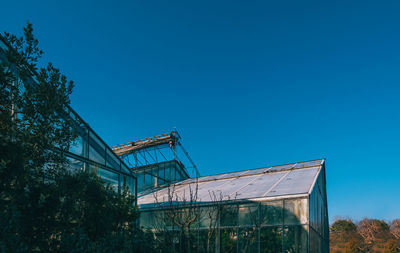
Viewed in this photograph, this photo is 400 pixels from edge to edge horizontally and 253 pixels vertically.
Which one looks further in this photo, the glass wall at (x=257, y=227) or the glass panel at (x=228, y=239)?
the glass panel at (x=228, y=239)

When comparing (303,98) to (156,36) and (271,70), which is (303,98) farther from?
(156,36)

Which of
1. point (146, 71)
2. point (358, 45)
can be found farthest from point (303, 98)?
point (146, 71)

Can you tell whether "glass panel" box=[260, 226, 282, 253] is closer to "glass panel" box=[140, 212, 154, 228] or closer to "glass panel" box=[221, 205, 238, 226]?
"glass panel" box=[221, 205, 238, 226]

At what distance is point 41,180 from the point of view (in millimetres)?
8250

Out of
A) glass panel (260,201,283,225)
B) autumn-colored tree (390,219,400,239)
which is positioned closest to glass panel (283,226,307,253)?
glass panel (260,201,283,225)

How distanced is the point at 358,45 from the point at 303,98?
619cm

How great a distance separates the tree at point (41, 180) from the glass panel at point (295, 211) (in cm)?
761

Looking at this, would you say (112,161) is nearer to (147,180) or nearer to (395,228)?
(147,180)

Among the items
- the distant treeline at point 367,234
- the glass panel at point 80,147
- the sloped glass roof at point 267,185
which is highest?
the glass panel at point 80,147

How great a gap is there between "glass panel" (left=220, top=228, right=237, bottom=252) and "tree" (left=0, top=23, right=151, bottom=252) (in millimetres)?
6141

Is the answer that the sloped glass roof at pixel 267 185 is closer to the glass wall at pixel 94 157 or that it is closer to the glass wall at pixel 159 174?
the glass wall at pixel 94 157

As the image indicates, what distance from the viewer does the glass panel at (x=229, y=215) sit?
49.7 feet

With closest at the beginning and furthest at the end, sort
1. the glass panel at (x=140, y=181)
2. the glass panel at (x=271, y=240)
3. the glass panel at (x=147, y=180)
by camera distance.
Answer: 1. the glass panel at (x=271, y=240)
2. the glass panel at (x=140, y=181)
3. the glass panel at (x=147, y=180)

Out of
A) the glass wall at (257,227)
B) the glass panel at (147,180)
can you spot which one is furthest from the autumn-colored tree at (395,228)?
the glass wall at (257,227)
